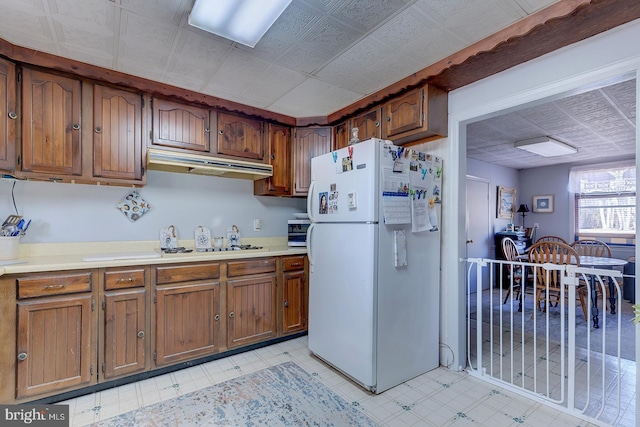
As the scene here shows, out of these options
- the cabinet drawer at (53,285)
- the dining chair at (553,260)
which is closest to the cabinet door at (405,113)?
the dining chair at (553,260)

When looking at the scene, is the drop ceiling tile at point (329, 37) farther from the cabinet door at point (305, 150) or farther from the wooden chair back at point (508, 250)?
the wooden chair back at point (508, 250)

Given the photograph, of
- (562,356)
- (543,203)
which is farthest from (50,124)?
(543,203)

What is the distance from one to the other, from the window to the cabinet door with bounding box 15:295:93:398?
7058 mm

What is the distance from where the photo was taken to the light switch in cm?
226

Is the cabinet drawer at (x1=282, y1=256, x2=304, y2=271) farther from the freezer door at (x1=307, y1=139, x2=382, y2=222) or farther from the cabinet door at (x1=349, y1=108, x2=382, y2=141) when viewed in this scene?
the cabinet door at (x1=349, y1=108, x2=382, y2=141)

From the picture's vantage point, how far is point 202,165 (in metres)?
2.70

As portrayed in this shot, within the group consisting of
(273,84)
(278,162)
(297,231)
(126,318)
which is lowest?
(126,318)

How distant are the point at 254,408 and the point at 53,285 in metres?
1.52

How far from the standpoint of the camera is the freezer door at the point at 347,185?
2.14m

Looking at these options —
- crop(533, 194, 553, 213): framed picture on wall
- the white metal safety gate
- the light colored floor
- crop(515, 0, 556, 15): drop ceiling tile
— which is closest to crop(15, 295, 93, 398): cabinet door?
the light colored floor

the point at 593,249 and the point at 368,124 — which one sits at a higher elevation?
the point at 368,124

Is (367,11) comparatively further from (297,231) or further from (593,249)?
(593,249)

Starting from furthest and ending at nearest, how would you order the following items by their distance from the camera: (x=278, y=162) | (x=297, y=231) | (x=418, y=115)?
1. (x=297, y=231)
2. (x=278, y=162)
3. (x=418, y=115)

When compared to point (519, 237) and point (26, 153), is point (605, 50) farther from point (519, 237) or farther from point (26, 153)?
point (519, 237)
